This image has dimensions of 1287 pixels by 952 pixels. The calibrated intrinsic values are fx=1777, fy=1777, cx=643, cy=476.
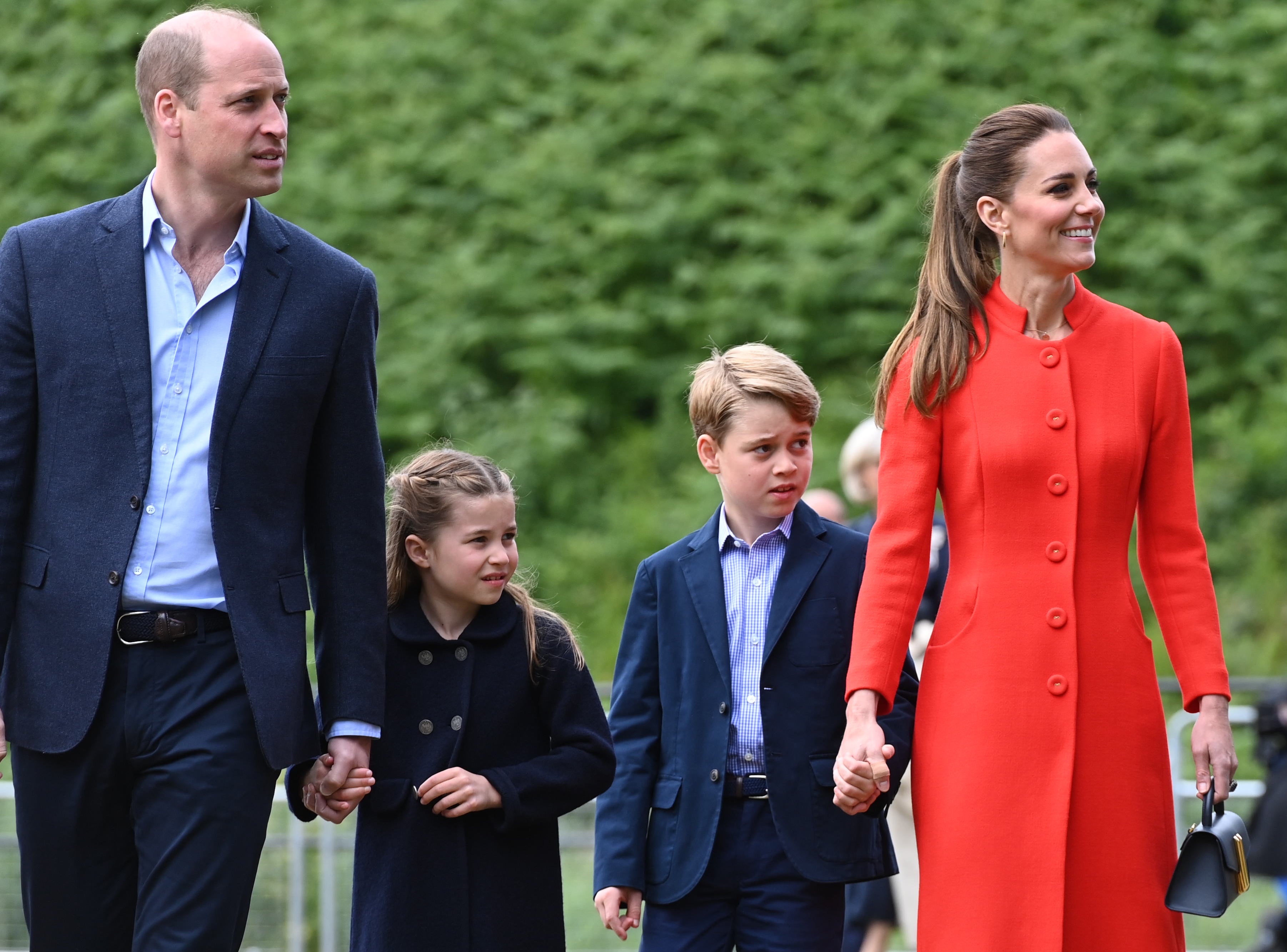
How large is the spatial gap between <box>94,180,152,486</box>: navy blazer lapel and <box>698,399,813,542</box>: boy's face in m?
1.22

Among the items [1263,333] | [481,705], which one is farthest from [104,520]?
[1263,333]

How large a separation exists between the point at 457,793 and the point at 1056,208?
1.69 metres

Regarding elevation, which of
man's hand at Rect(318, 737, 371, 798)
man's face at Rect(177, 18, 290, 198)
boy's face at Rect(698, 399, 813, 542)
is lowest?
man's hand at Rect(318, 737, 371, 798)

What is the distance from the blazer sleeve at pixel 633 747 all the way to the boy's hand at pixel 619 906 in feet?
0.05

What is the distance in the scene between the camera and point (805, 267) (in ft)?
37.3

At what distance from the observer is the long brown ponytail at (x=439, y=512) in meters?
3.96

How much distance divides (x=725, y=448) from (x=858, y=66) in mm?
8422

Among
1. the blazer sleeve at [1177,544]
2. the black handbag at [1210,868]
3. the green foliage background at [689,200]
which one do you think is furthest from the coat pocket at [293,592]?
the green foliage background at [689,200]

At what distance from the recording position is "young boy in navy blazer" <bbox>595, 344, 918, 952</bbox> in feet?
12.1

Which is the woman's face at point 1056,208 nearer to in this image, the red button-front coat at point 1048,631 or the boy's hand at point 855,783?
the red button-front coat at point 1048,631

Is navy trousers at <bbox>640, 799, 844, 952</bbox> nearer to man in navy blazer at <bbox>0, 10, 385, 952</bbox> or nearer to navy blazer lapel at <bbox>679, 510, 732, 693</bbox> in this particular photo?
navy blazer lapel at <bbox>679, 510, 732, 693</bbox>

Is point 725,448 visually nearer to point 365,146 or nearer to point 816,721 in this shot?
point 816,721

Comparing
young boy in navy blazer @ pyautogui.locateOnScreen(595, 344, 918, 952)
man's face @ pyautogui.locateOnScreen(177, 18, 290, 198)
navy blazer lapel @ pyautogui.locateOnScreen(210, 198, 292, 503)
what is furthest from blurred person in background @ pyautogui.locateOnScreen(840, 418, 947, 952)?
man's face @ pyautogui.locateOnScreen(177, 18, 290, 198)

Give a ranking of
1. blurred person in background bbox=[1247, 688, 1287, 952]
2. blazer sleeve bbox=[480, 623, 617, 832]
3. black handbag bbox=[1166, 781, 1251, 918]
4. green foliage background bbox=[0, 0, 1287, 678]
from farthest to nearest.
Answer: green foliage background bbox=[0, 0, 1287, 678] → blurred person in background bbox=[1247, 688, 1287, 952] → blazer sleeve bbox=[480, 623, 617, 832] → black handbag bbox=[1166, 781, 1251, 918]
